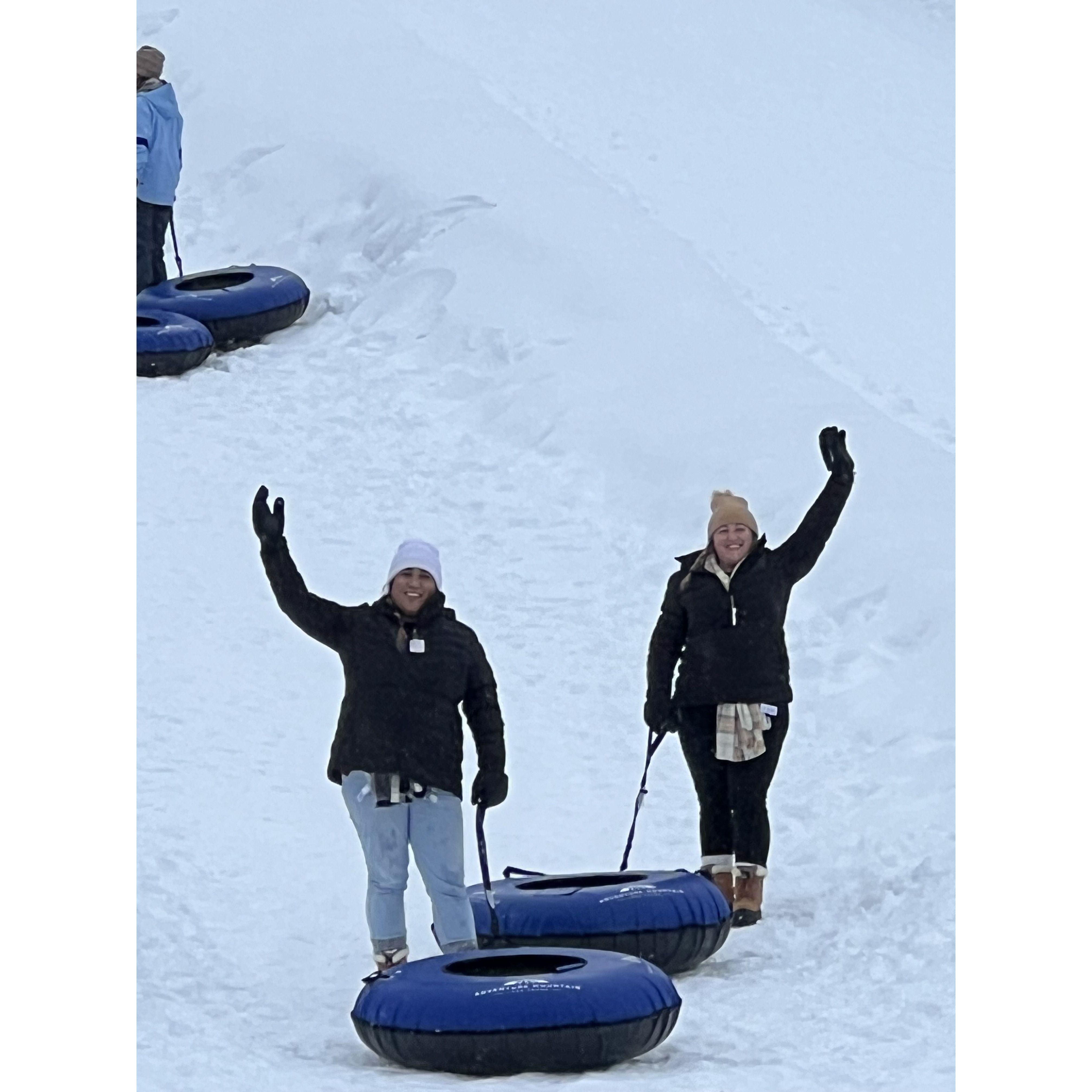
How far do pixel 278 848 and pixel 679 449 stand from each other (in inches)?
159

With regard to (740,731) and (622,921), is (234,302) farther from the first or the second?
(622,921)

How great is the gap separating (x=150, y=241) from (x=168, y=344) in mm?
1365

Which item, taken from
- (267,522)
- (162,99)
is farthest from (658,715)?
(162,99)

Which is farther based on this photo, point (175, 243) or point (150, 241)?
point (175, 243)

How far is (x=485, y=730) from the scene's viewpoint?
6.90 m

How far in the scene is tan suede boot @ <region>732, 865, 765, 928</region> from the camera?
7.76 metres

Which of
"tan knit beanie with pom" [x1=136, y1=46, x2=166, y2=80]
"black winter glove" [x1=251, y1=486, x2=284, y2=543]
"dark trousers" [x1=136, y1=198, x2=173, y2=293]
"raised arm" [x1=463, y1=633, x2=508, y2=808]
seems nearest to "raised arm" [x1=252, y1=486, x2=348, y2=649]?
"black winter glove" [x1=251, y1=486, x2=284, y2=543]

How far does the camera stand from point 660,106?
1669 cm

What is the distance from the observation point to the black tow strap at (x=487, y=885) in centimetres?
705

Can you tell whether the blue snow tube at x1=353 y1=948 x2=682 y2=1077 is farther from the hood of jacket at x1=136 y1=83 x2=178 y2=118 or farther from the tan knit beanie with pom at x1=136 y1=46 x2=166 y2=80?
the tan knit beanie with pom at x1=136 y1=46 x2=166 y2=80

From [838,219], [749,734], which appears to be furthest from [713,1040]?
[838,219]

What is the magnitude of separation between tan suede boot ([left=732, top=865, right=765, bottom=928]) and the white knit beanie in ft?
5.47

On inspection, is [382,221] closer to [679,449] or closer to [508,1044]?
[679,449]

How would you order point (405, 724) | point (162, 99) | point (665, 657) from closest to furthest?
point (405, 724) < point (665, 657) < point (162, 99)
